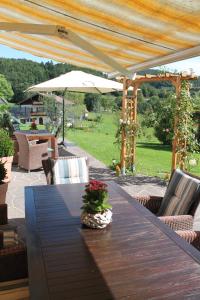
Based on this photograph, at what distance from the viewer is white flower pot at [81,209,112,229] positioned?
3.17m

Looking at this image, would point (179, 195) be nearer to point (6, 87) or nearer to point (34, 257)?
point (34, 257)

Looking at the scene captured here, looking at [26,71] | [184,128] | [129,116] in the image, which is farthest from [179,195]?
[26,71]

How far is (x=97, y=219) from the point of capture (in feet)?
10.4

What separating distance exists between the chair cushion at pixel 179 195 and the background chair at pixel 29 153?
580 cm

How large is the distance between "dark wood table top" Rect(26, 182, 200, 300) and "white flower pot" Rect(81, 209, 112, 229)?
0.19 feet

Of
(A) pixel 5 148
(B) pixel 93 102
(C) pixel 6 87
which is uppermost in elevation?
(C) pixel 6 87

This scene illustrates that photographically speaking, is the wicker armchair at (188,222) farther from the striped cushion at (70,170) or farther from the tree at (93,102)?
the tree at (93,102)

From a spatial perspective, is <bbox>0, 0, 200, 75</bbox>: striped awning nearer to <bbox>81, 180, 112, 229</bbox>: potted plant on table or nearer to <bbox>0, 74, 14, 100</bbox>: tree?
<bbox>81, 180, 112, 229</bbox>: potted plant on table

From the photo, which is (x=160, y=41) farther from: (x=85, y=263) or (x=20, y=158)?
(x=20, y=158)

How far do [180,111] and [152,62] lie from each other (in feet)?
9.31

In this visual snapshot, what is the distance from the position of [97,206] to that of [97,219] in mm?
133

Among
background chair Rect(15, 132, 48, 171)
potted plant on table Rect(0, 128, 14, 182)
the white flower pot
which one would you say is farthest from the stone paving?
the white flower pot

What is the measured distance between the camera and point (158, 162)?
43.0ft

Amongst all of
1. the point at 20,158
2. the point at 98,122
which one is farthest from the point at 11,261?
the point at 98,122
